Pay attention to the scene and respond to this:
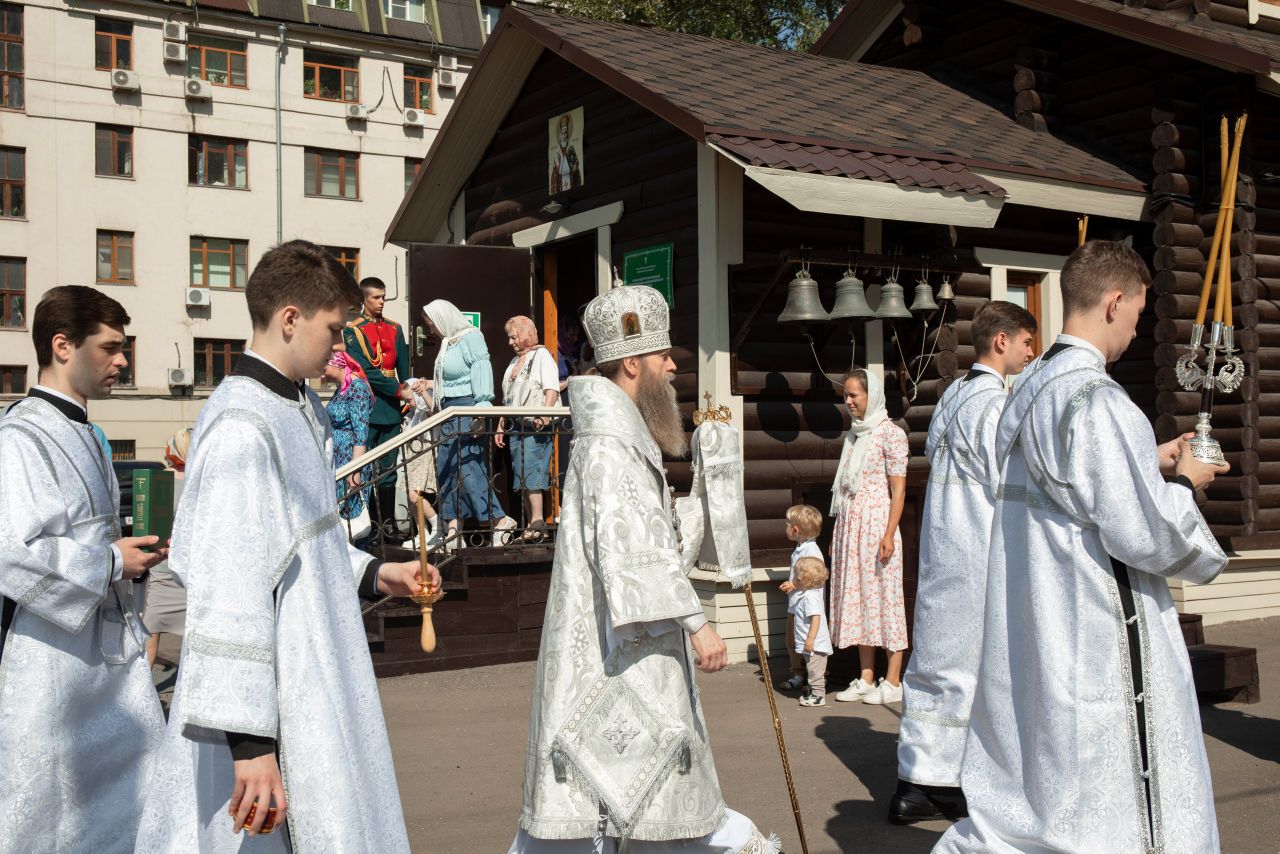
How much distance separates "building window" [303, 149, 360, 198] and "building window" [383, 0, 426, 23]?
4.65m

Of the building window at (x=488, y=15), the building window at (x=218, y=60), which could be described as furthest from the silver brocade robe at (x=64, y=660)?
the building window at (x=488, y=15)

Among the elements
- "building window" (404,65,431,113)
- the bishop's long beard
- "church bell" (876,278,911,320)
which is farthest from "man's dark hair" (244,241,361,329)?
"building window" (404,65,431,113)

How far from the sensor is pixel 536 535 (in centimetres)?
982

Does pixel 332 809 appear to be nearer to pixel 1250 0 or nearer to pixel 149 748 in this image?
pixel 149 748

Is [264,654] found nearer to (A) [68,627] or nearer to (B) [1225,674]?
(A) [68,627]

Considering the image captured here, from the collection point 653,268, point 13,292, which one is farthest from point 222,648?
point 13,292

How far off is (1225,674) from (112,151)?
31.5 metres

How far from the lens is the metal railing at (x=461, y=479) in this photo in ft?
30.6

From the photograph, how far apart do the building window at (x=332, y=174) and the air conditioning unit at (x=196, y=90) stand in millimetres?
3129

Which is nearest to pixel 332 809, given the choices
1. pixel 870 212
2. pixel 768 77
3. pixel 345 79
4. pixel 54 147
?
pixel 870 212

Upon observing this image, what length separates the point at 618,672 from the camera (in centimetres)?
368

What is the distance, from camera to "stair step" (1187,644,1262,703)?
24.1ft

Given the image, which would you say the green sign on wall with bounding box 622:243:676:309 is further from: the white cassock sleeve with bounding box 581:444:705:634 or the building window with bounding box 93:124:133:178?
the building window with bounding box 93:124:133:178

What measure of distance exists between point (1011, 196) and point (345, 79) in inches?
1166
